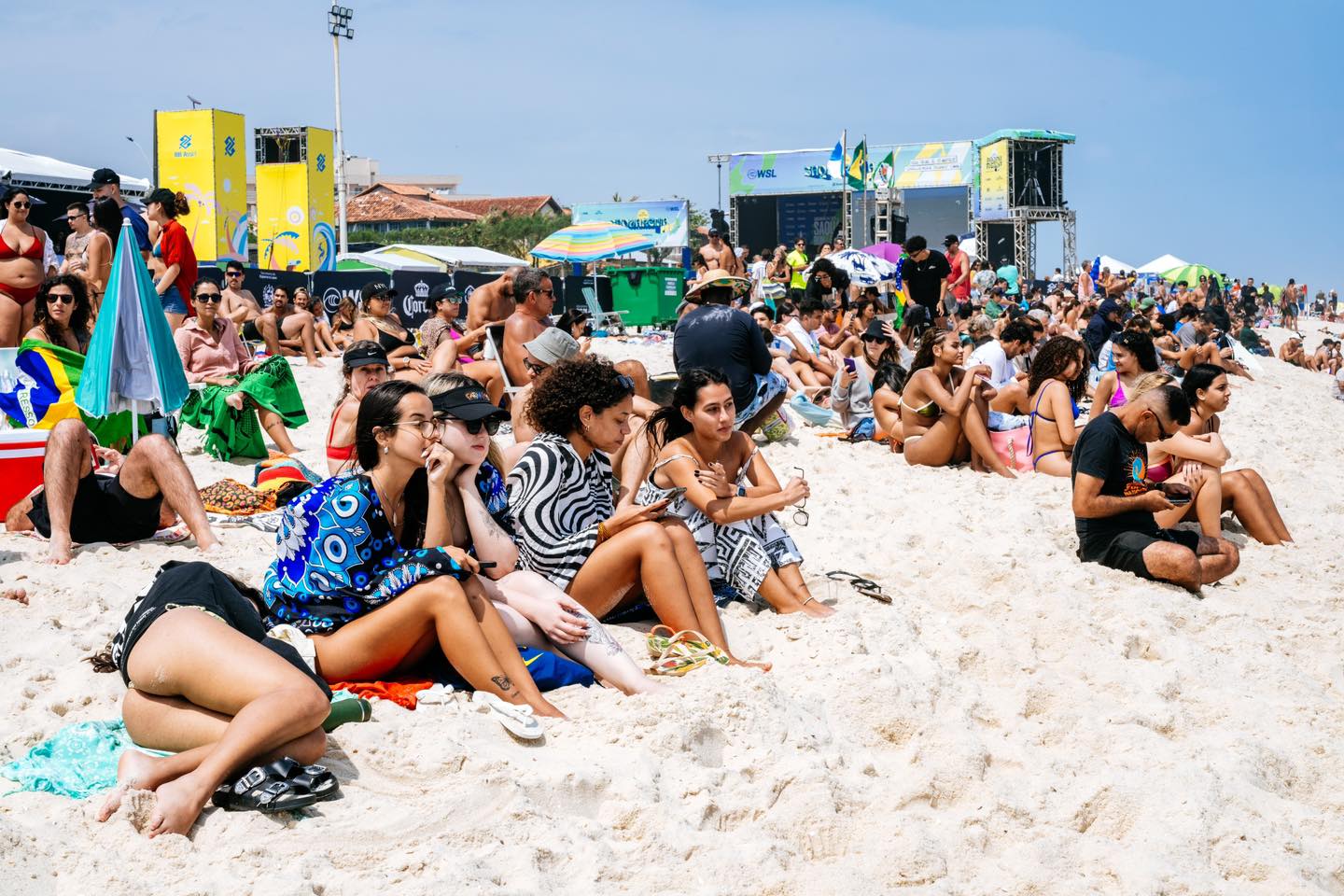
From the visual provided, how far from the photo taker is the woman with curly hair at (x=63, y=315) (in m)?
6.20

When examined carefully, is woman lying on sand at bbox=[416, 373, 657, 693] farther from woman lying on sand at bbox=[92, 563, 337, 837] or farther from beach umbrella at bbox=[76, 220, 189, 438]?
beach umbrella at bbox=[76, 220, 189, 438]

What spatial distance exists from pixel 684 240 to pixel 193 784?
32608mm

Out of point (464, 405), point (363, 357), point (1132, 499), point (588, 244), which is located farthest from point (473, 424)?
point (588, 244)

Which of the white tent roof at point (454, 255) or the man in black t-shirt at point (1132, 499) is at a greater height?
the white tent roof at point (454, 255)

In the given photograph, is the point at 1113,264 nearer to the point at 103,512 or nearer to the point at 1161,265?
the point at 1161,265

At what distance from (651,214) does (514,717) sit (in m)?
32.6

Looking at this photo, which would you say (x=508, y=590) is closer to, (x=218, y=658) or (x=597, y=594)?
(x=597, y=594)

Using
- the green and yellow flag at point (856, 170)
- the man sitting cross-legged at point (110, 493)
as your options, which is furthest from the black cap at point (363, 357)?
the green and yellow flag at point (856, 170)

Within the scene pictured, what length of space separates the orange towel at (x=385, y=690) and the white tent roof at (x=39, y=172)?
A: 13585mm

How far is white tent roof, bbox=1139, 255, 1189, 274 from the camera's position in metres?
41.4

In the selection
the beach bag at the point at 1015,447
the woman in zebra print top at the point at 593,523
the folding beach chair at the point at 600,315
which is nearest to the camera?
the woman in zebra print top at the point at 593,523

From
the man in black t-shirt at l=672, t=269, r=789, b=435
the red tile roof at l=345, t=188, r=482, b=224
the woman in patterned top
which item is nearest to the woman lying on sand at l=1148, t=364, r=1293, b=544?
the man in black t-shirt at l=672, t=269, r=789, b=435

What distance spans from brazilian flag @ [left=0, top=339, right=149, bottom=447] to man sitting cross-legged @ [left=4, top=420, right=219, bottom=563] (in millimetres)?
707

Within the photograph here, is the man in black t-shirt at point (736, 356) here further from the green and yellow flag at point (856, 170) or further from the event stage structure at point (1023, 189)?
the event stage structure at point (1023, 189)
